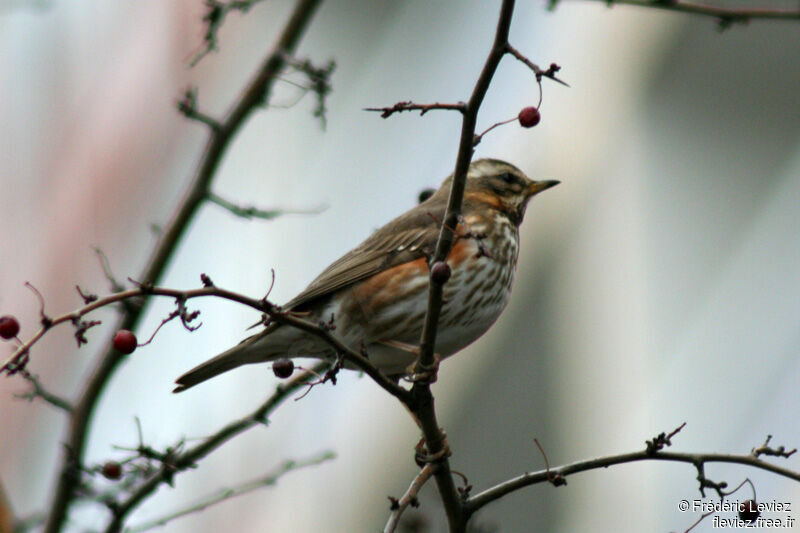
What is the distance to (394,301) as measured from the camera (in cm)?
462

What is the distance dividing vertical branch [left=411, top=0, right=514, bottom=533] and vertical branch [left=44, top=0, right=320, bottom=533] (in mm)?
1030

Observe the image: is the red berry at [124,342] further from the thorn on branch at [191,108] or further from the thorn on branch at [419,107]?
the thorn on branch at [191,108]

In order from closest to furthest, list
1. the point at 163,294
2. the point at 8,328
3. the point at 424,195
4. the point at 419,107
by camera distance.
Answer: the point at 163,294 → the point at 419,107 → the point at 8,328 → the point at 424,195

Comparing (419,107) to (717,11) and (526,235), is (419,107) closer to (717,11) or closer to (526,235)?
(717,11)

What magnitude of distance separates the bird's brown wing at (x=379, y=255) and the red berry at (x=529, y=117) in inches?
54.0

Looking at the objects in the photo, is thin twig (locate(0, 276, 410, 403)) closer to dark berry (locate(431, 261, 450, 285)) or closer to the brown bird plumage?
dark berry (locate(431, 261, 450, 285))

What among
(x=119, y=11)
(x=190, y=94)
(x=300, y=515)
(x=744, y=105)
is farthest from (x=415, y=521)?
(x=119, y=11)

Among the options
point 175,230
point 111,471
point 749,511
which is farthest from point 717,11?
point 111,471

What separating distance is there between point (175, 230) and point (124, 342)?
3.62 feet

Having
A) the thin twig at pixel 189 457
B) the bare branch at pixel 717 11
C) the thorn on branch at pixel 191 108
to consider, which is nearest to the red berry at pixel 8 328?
the thin twig at pixel 189 457

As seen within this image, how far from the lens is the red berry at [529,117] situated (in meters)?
3.23

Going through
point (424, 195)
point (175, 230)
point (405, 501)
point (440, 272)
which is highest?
point (424, 195)

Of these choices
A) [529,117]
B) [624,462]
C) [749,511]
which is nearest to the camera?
[624,462]

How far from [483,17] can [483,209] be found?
7786 millimetres
